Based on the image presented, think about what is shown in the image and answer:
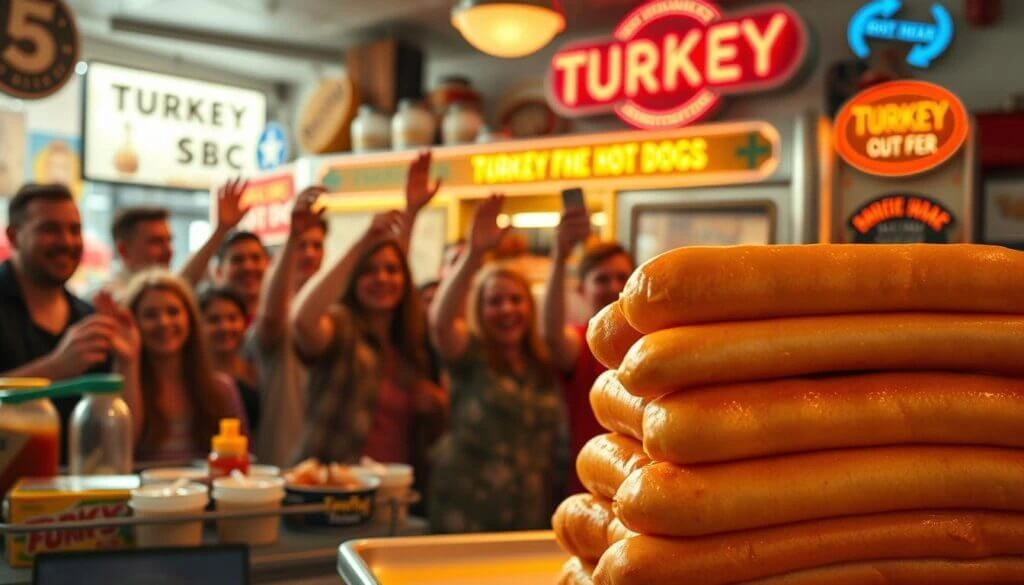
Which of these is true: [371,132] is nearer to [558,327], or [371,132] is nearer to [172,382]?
[558,327]

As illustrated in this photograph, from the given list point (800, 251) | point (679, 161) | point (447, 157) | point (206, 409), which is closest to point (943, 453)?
point (800, 251)

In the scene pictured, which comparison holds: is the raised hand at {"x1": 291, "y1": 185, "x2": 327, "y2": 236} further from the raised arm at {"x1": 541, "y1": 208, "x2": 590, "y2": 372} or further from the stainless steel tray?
the stainless steel tray

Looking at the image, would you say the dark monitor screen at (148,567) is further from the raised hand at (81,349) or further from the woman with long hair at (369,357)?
the woman with long hair at (369,357)

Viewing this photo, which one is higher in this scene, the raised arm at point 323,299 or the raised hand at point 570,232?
the raised hand at point 570,232

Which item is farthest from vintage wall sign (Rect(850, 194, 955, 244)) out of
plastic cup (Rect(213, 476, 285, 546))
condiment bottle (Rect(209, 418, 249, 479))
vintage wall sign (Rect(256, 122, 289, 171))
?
vintage wall sign (Rect(256, 122, 289, 171))

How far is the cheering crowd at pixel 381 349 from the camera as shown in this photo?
9.08 feet

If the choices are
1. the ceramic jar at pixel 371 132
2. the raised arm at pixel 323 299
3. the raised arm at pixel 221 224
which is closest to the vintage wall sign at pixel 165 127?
the ceramic jar at pixel 371 132

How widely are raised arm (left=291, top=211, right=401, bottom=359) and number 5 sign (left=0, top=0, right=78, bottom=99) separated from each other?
51.9 inches

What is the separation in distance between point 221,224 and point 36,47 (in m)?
1.00

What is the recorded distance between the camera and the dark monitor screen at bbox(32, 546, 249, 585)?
4.27 feet

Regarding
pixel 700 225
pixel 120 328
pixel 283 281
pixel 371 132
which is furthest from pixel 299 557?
pixel 371 132

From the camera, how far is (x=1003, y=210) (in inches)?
192

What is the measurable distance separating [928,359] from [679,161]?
4.66 meters

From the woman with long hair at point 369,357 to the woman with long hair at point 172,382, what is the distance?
0.94ft
